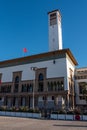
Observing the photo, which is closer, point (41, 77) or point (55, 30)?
point (41, 77)

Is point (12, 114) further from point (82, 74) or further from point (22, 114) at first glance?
point (82, 74)

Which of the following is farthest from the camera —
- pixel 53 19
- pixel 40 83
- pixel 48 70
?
pixel 53 19

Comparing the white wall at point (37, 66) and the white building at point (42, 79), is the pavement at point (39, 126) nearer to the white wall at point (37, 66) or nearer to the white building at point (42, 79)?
the white building at point (42, 79)

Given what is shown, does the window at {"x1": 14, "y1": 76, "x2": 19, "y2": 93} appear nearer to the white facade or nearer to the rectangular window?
the white facade

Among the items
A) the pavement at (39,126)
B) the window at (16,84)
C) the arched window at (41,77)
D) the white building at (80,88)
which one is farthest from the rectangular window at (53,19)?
the pavement at (39,126)

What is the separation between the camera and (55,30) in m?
58.0

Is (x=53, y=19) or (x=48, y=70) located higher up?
(x=53, y=19)

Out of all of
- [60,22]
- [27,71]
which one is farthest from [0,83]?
[60,22]

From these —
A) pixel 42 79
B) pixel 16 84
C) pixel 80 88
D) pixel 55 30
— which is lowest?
pixel 80 88

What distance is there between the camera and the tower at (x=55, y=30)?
5603 cm

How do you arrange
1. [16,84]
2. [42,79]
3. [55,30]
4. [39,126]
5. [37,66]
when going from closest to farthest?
[39,126], [42,79], [37,66], [16,84], [55,30]

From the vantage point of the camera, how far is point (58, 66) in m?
46.1

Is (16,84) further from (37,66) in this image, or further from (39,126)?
(39,126)

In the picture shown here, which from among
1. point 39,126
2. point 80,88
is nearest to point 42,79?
point 80,88
